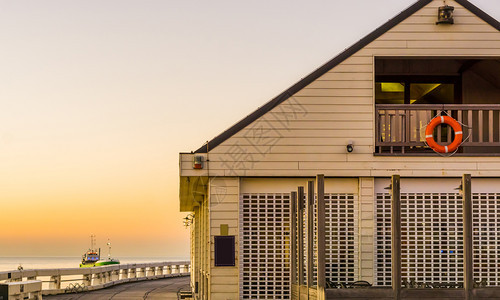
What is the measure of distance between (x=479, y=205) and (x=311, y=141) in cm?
388

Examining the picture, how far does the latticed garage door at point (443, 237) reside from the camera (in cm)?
1728

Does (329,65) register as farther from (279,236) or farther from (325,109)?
(279,236)

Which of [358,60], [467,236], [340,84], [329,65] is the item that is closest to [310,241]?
[467,236]

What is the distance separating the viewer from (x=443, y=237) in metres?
17.4

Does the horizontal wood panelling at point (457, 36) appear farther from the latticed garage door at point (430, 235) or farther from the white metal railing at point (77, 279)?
the white metal railing at point (77, 279)

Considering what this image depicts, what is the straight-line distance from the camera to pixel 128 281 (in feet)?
122

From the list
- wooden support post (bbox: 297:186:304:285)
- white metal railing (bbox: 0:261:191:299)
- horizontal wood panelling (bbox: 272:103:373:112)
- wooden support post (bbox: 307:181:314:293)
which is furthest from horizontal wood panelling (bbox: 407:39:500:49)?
white metal railing (bbox: 0:261:191:299)

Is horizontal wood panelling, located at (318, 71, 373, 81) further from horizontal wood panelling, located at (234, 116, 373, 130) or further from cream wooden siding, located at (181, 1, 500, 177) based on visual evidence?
horizontal wood panelling, located at (234, 116, 373, 130)

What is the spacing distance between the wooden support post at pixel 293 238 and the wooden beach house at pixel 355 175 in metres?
Result: 0.19

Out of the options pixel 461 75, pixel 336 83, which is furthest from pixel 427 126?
pixel 461 75

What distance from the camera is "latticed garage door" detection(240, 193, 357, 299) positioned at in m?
17.2

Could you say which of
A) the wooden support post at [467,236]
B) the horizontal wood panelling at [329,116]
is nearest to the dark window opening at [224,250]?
the horizontal wood panelling at [329,116]

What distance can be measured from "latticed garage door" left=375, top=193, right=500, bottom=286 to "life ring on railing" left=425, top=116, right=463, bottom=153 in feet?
3.49

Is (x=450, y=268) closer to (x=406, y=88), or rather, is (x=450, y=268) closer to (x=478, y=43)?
(x=478, y=43)
